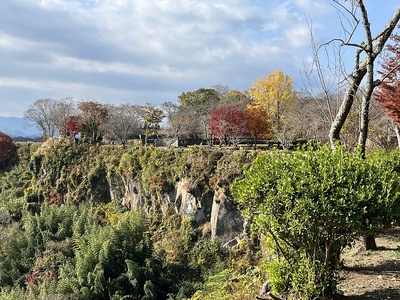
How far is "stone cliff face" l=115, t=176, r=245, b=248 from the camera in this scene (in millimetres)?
17669

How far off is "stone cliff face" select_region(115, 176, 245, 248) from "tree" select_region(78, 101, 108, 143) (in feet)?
31.4

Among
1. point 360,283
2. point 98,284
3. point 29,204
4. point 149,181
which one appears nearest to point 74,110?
point 29,204

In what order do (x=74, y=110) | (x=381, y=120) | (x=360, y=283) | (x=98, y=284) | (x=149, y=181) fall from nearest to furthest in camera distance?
1. (x=360, y=283)
2. (x=98, y=284)
3. (x=381, y=120)
4. (x=149, y=181)
5. (x=74, y=110)

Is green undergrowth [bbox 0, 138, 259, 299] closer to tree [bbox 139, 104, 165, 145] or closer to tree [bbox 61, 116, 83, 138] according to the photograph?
tree [bbox 61, 116, 83, 138]

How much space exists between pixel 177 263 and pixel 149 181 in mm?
6661

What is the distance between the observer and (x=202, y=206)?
19.4 meters

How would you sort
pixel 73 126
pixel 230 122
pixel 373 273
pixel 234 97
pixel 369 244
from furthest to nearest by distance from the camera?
pixel 234 97 < pixel 73 126 < pixel 230 122 < pixel 369 244 < pixel 373 273

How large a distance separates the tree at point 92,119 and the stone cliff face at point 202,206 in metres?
9.57

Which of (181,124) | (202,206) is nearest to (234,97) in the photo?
(181,124)

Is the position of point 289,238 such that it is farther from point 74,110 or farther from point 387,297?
point 74,110

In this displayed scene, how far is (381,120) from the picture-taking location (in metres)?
19.8

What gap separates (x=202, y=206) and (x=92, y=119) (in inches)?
674

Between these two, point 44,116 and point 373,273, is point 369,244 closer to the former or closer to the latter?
point 373,273

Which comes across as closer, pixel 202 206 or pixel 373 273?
pixel 373 273
